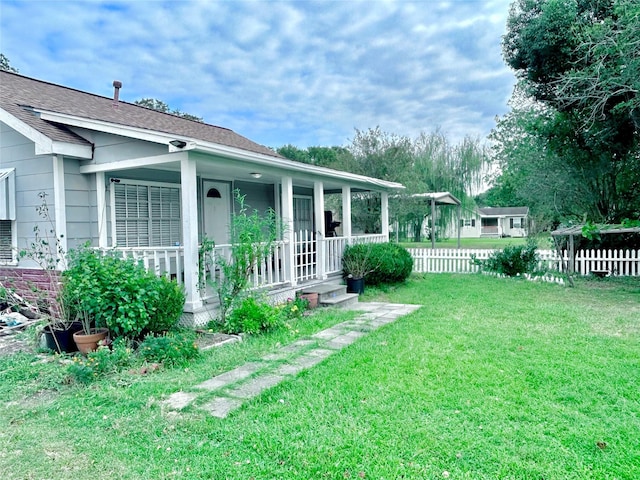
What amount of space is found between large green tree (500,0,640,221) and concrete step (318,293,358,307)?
6.35 meters

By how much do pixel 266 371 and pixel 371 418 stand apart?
1.47 metres

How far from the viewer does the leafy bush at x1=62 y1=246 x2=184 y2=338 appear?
4949 millimetres

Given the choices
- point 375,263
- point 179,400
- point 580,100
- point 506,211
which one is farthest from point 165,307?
point 506,211

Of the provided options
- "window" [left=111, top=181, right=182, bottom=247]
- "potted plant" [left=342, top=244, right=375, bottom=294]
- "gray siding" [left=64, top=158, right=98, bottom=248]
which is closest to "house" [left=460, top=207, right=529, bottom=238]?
"potted plant" [left=342, top=244, right=375, bottom=294]

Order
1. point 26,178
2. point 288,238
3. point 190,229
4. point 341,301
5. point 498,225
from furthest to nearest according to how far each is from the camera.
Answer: point 498,225, point 341,301, point 288,238, point 26,178, point 190,229

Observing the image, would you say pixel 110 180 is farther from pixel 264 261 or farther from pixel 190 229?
pixel 264 261

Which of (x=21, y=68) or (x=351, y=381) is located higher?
(x=21, y=68)

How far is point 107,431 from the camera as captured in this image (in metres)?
3.19

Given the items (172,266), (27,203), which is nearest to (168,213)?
(172,266)

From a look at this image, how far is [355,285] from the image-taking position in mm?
9531

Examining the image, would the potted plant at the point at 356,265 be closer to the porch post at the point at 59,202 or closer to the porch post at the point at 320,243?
the porch post at the point at 320,243

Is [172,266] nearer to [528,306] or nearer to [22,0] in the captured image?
[528,306]

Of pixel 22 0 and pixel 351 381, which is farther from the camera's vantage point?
pixel 22 0

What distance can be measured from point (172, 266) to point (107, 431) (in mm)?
5402
